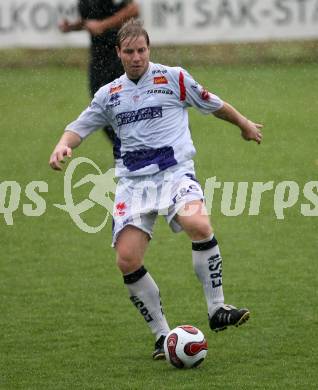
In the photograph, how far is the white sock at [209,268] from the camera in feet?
21.4

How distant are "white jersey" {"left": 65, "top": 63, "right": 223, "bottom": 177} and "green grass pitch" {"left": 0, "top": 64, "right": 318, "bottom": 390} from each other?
1.12 metres

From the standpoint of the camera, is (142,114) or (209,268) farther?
(142,114)

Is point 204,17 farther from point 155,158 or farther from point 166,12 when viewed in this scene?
point 155,158

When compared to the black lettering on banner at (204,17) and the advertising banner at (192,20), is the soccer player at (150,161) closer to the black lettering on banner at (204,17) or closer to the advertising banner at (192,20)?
the advertising banner at (192,20)

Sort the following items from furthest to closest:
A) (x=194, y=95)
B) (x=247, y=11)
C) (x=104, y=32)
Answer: (x=247, y=11) → (x=104, y=32) → (x=194, y=95)

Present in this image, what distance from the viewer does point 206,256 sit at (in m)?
6.53

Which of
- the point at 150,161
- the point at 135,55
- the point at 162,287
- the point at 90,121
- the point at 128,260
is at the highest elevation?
the point at 135,55

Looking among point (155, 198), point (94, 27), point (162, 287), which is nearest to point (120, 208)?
point (155, 198)

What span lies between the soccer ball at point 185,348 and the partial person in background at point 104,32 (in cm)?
552

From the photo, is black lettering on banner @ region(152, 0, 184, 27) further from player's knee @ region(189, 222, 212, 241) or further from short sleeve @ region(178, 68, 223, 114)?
player's knee @ region(189, 222, 212, 241)

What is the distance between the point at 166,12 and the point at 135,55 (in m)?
12.8

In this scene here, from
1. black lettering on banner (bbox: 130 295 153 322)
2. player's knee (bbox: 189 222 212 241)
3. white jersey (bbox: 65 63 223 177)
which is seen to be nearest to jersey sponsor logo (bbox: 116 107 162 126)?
white jersey (bbox: 65 63 223 177)

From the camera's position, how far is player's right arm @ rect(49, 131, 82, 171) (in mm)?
6336

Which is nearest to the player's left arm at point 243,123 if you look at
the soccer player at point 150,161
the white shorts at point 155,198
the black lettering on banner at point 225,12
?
the soccer player at point 150,161
